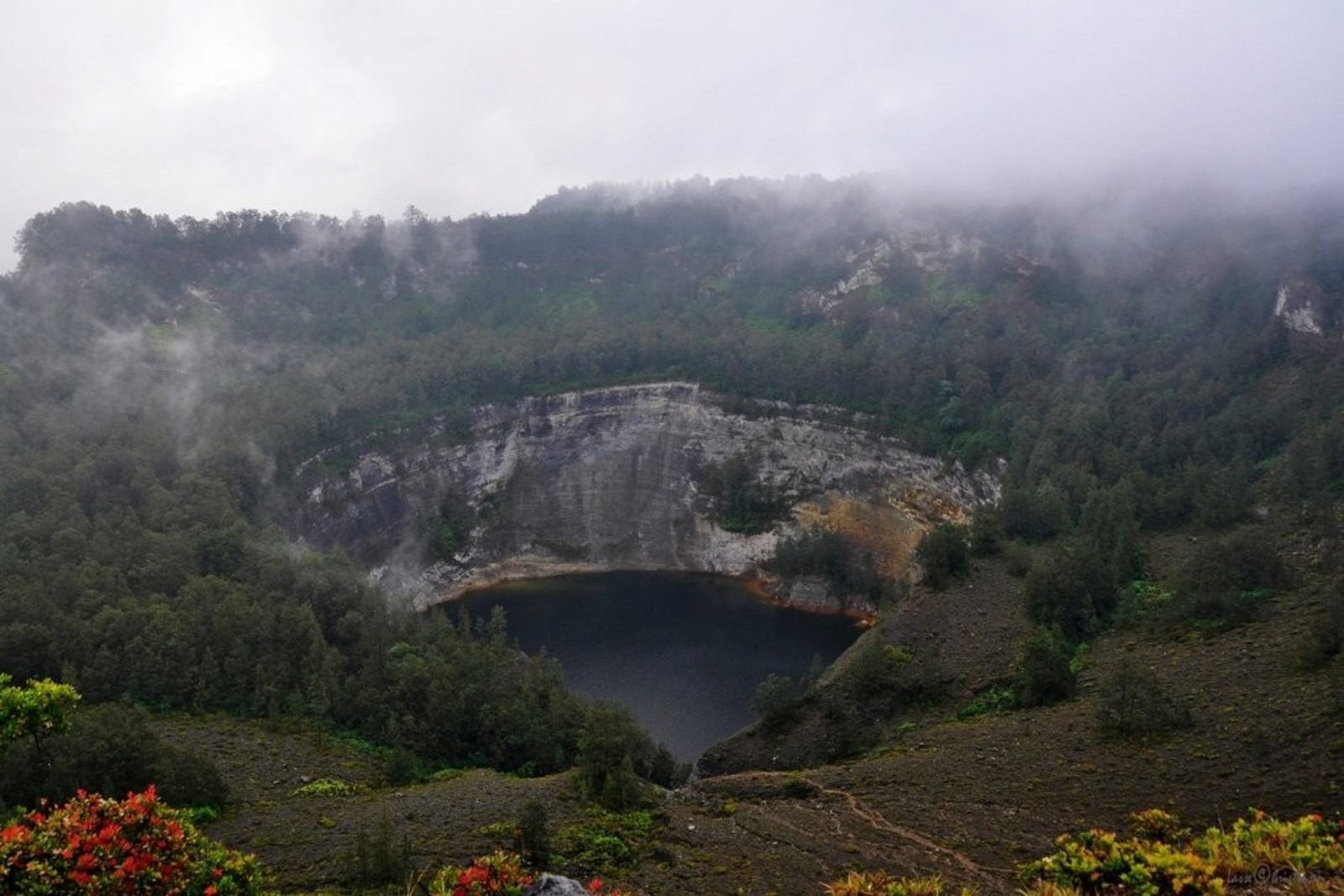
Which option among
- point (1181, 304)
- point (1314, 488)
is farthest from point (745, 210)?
point (1314, 488)

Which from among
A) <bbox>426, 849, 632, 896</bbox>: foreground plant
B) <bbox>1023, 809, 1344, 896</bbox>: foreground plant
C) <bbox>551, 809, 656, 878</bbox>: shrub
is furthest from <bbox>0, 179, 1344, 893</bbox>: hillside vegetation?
<bbox>426, 849, 632, 896</bbox>: foreground plant

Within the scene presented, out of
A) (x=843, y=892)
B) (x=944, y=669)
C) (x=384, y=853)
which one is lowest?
(x=944, y=669)

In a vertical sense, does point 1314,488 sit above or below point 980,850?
above

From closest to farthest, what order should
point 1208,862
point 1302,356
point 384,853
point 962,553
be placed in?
point 1208,862 < point 384,853 < point 962,553 < point 1302,356

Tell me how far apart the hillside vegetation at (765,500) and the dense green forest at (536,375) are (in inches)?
9.7

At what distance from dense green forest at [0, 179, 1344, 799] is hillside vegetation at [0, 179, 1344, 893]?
9.7 inches

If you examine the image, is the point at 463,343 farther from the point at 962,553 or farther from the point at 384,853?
the point at 384,853

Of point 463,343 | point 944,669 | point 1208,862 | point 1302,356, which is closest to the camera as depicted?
point 1208,862

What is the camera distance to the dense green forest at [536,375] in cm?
3150

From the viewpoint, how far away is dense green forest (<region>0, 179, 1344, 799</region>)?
103 feet

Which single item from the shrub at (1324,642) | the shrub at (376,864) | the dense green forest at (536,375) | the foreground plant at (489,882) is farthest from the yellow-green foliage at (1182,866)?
the dense green forest at (536,375)

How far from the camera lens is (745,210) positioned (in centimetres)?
9275

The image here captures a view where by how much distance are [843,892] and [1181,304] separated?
61.1m

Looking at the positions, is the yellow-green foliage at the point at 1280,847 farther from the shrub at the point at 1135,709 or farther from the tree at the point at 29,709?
the tree at the point at 29,709
